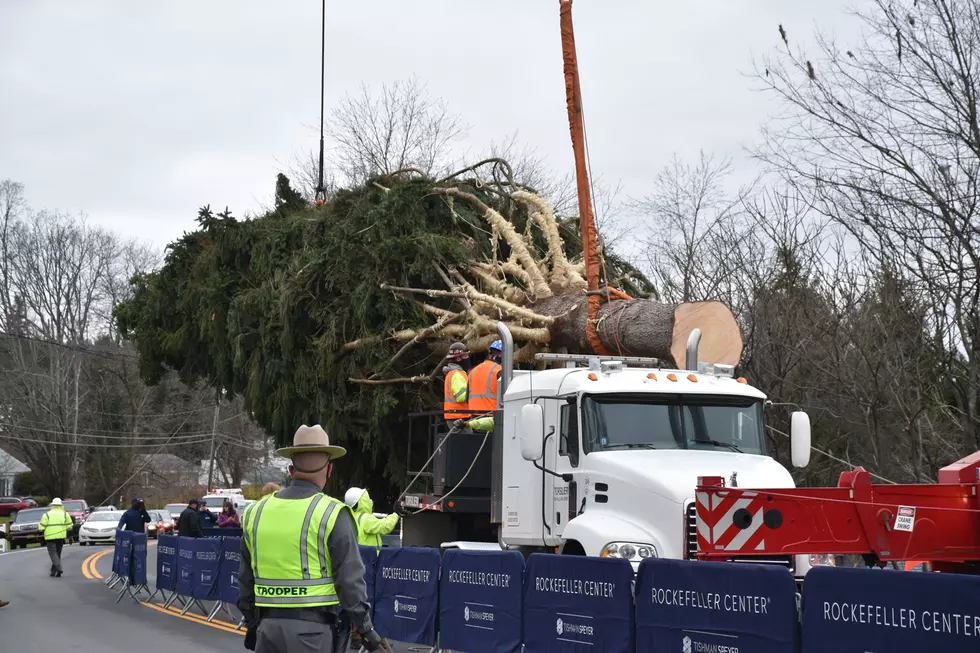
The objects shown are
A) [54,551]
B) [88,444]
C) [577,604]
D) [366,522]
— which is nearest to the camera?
[577,604]

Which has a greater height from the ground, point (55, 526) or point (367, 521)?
point (367, 521)


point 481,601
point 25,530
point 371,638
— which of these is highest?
point 371,638

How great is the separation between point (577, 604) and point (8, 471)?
81049 mm

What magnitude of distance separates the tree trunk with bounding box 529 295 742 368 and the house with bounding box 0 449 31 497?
7301 centimetres

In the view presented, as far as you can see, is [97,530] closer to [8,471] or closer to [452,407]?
[452,407]

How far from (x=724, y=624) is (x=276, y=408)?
11907mm

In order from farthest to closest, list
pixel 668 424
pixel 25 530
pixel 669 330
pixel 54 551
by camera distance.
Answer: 1. pixel 25 530
2. pixel 54 551
3. pixel 669 330
4. pixel 668 424

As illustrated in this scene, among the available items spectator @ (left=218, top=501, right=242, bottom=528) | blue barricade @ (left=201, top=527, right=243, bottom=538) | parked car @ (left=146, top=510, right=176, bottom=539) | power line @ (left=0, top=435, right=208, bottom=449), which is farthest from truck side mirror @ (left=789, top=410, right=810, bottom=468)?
power line @ (left=0, top=435, right=208, bottom=449)

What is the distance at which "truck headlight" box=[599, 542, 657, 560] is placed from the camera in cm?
998

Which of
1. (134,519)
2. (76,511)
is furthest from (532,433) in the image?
(76,511)

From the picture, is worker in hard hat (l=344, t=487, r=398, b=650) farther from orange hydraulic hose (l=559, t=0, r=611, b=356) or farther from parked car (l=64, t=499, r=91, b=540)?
parked car (l=64, t=499, r=91, b=540)

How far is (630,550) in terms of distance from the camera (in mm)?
9977

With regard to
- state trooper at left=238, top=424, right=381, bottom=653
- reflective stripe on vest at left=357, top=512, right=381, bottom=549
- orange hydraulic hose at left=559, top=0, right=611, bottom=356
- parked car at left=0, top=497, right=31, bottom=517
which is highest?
orange hydraulic hose at left=559, top=0, right=611, bottom=356

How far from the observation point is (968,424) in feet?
50.0
